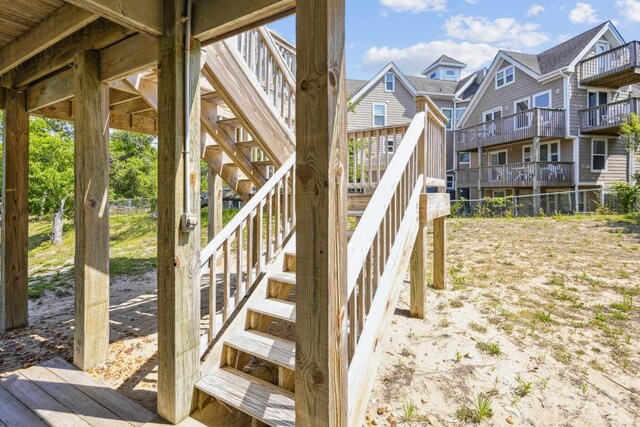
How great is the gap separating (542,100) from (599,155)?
3040 millimetres

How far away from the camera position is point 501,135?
1431cm

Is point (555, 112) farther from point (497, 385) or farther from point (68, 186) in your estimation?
point (68, 186)

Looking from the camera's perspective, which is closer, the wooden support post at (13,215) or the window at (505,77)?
the wooden support post at (13,215)

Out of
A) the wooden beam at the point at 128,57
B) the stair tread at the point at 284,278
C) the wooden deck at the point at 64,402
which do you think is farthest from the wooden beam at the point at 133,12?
the wooden deck at the point at 64,402

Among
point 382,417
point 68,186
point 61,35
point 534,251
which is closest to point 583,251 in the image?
point 534,251

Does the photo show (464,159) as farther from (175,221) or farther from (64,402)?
(64,402)

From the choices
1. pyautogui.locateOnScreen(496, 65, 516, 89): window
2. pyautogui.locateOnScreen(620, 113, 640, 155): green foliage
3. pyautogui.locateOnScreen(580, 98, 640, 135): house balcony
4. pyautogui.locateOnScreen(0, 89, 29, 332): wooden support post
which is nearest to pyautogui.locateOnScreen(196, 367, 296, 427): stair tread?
pyautogui.locateOnScreen(0, 89, 29, 332): wooden support post

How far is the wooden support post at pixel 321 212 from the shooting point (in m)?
1.45

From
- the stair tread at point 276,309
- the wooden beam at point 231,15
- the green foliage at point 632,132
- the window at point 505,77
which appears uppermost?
the window at point 505,77

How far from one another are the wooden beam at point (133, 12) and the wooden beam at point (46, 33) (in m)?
0.30

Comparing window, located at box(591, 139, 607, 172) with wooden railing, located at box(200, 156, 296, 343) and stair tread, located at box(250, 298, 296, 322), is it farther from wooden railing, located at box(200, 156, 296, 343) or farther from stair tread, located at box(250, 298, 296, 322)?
stair tread, located at box(250, 298, 296, 322)

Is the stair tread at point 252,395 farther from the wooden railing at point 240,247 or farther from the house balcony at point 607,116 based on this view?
the house balcony at point 607,116

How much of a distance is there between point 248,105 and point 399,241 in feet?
6.47

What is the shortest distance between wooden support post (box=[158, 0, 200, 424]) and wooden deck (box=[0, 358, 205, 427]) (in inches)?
9.5
